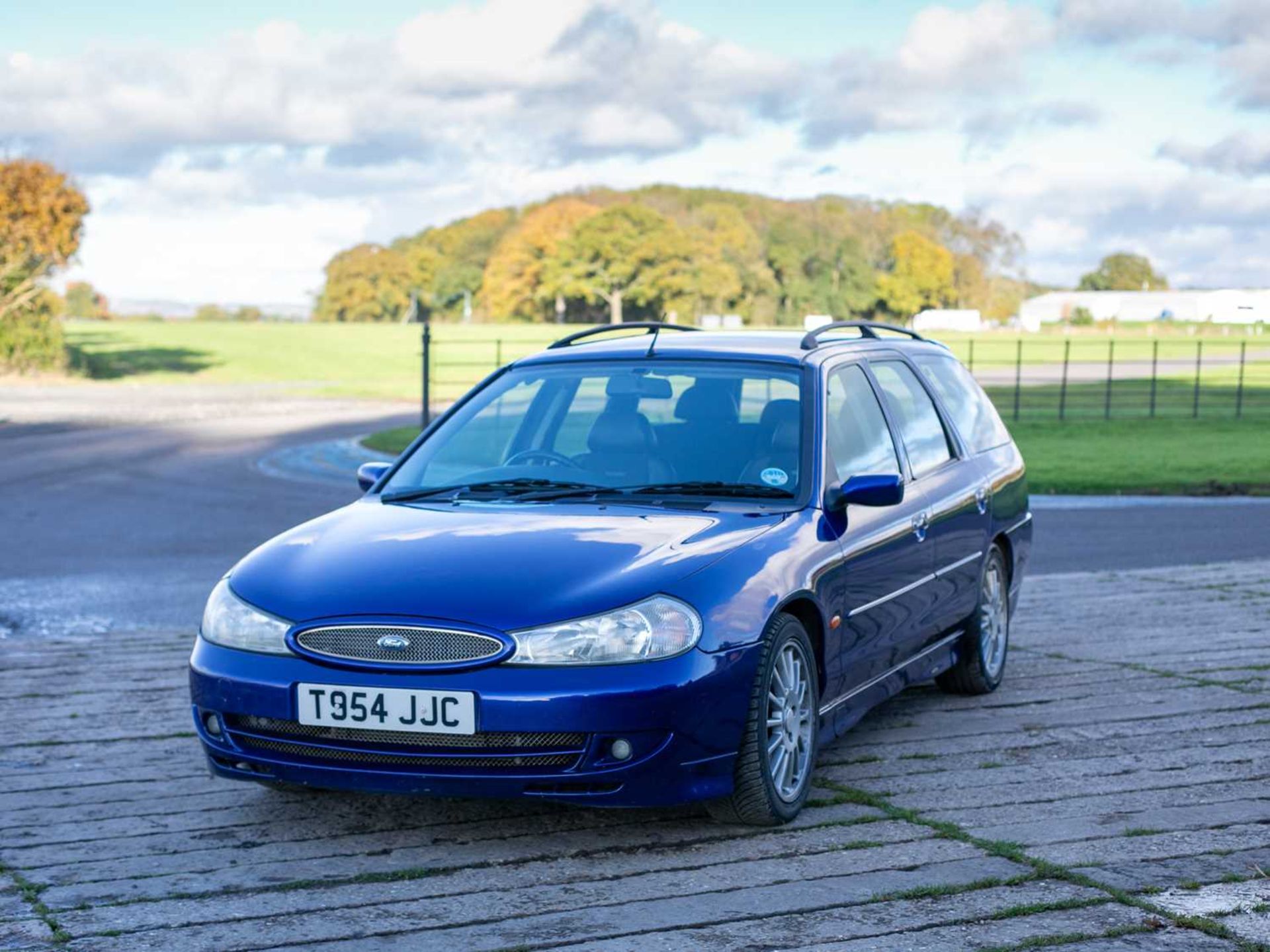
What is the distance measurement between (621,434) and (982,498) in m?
2.04

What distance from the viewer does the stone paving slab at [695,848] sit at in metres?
4.16

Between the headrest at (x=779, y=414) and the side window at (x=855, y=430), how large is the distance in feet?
0.39

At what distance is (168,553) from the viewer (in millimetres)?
13023

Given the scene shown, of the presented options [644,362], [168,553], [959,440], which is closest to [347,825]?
[644,362]

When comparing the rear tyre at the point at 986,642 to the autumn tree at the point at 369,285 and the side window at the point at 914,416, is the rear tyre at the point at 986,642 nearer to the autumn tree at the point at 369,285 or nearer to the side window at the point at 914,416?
the side window at the point at 914,416

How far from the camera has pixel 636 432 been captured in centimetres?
601

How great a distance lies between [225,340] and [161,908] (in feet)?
264

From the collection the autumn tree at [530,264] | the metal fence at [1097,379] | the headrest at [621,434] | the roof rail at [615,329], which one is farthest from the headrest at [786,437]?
the autumn tree at [530,264]

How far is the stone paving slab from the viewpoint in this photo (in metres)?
4.16

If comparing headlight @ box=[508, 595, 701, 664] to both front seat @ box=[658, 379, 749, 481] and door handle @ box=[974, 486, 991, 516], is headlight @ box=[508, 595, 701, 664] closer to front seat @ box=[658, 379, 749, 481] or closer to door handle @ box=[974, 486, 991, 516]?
front seat @ box=[658, 379, 749, 481]

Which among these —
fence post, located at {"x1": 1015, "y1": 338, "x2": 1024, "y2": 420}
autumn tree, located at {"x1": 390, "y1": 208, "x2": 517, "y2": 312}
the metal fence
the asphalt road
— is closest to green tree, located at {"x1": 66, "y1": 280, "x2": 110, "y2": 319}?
autumn tree, located at {"x1": 390, "y1": 208, "x2": 517, "y2": 312}

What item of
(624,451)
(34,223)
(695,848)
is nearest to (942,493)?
(624,451)

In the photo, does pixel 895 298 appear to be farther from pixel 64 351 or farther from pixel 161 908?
pixel 161 908

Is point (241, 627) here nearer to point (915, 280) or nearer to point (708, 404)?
point (708, 404)
